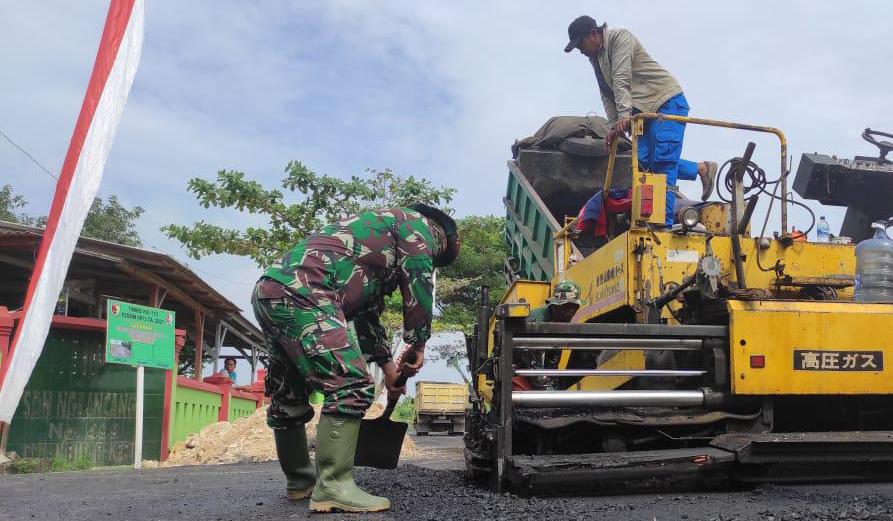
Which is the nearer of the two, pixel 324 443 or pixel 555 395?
pixel 324 443

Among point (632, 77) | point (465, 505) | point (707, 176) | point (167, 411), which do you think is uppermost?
point (632, 77)

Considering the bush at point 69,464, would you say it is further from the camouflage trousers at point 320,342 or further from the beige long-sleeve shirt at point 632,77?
the beige long-sleeve shirt at point 632,77

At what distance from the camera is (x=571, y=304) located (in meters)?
5.26

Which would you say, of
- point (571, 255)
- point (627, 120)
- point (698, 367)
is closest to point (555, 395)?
point (698, 367)

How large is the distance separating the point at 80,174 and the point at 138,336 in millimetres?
5420

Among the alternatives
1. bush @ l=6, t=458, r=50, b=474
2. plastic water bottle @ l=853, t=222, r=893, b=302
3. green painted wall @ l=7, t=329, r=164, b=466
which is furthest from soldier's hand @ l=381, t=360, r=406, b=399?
green painted wall @ l=7, t=329, r=164, b=466

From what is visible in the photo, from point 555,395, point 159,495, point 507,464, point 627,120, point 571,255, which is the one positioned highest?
point 627,120

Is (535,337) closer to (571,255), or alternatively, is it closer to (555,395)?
(555,395)

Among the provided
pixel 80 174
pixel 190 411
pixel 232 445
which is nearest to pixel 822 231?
pixel 80 174

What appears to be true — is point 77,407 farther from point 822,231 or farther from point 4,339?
point 822,231

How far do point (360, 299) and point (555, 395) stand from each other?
3.35 feet

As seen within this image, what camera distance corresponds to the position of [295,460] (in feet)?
12.7

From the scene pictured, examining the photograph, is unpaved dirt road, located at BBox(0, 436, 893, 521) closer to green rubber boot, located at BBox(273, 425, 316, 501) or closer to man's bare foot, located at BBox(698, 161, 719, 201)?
green rubber boot, located at BBox(273, 425, 316, 501)

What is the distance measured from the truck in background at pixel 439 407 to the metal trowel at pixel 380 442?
20.9 meters
